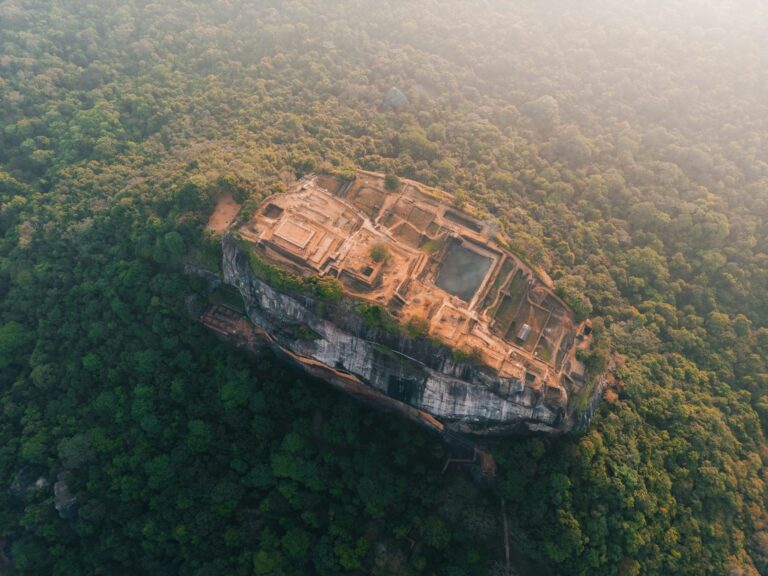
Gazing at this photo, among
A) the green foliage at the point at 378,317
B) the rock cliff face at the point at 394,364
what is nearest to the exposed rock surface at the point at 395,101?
the rock cliff face at the point at 394,364

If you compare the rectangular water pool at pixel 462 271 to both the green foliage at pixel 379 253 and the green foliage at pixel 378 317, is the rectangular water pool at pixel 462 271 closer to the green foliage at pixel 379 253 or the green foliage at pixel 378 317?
the green foliage at pixel 379 253

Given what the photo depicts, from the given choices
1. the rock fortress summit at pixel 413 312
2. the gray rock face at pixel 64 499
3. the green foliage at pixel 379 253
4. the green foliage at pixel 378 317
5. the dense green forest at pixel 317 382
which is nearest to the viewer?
the green foliage at pixel 378 317

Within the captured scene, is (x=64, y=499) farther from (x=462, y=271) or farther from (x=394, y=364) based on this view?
(x=462, y=271)

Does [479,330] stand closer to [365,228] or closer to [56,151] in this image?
[365,228]

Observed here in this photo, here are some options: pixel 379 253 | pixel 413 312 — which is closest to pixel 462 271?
pixel 413 312

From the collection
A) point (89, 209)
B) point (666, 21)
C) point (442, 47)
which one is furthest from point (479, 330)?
point (666, 21)

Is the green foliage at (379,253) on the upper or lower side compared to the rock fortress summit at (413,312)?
upper
